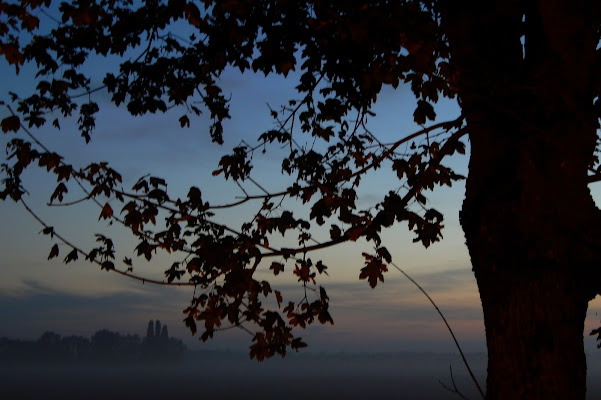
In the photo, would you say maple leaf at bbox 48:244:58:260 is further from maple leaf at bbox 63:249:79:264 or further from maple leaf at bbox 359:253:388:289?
maple leaf at bbox 359:253:388:289

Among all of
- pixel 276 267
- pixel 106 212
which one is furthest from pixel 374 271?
pixel 106 212

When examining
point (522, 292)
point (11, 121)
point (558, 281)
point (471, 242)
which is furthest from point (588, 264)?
point (11, 121)

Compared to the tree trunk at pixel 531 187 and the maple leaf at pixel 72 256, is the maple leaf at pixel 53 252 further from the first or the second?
the tree trunk at pixel 531 187

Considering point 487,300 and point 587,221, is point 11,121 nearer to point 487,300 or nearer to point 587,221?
point 487,300

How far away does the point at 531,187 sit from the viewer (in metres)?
4.79

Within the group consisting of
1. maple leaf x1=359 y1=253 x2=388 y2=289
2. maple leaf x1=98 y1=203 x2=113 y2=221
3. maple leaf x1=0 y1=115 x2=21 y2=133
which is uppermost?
maple leaf x1=0 y1=115 x2=21 y2=133

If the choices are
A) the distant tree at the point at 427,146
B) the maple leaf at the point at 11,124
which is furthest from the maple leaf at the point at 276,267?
the maple leaf at the point at 11,124

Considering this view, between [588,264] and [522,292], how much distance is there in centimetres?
64

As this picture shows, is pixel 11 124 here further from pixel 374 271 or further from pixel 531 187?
pixel 531 187

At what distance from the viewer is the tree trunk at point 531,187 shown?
4.39m

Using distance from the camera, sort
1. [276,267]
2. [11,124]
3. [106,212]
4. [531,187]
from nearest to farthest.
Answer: [531,187], [11,124], [106,212], [276,267]

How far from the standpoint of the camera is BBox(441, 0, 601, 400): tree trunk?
4.39 m

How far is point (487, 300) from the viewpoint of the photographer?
4746 mm

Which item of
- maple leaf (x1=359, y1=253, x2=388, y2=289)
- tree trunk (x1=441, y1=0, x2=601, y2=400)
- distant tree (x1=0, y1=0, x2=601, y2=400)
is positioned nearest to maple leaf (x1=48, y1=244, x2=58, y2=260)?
distant tree (x1=0, y1=0, x2=601, y2=400)
